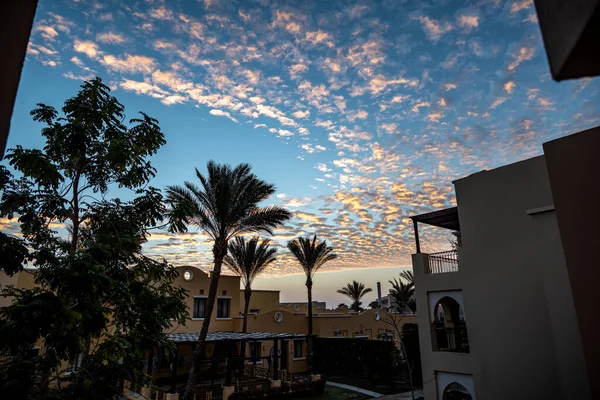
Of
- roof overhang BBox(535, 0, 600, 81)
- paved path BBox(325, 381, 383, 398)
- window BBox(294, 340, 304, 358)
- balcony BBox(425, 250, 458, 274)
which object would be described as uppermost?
balcony BBox(425, 250, 458, 274)

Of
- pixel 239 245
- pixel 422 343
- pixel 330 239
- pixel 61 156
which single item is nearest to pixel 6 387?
pixel 61 156

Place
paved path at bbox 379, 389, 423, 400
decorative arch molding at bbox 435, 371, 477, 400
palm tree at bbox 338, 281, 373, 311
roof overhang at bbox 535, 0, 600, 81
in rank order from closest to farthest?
roof overhang at bbox 535, 0, 600, 81 → decorative arch molding at bbox 435, 371, 477, 400 → paved path at bbox 379, 389, 423, 400 → palm tree at bbox 338, 281, 373, 311

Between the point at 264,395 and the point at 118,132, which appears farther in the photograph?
the point at 264,395

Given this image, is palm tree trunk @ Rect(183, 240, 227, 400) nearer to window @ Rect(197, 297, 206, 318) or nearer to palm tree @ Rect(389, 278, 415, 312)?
window @ Rect(197, 297, 206, 318)

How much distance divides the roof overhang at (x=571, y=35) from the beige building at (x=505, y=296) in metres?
9.51

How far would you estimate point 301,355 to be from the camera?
92.1 ft

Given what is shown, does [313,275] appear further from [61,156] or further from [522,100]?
[61,156]

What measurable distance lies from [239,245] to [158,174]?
20674 mm

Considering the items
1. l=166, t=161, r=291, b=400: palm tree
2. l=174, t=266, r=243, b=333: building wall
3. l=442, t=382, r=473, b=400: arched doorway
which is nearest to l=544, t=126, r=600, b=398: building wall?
l=166, t=161, r=291, b=400: palm tree

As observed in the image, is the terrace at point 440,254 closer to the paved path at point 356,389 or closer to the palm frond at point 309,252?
the paved path at point 356,389

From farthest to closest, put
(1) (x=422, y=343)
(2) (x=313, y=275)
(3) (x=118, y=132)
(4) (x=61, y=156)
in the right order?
1. (2) (x=313, y=275)
2. (1) (x=422, y=343)
3. (3) (x=118, y=132)
4. (4) (x=61, y=156)

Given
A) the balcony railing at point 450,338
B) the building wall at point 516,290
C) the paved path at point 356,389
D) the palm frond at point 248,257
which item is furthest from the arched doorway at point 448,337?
the palm frond at point 248,257

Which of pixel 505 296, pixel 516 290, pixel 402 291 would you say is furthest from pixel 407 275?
pixel 516 290

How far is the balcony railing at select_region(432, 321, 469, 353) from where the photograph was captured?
1466 centimetres
